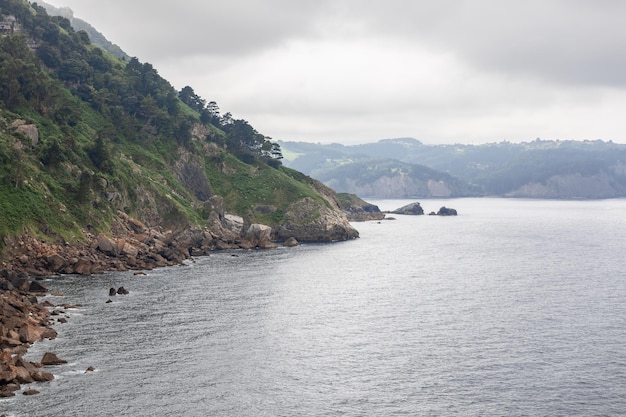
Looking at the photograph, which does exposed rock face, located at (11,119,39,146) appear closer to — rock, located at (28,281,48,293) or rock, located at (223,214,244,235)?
rock, located at (28,281,48,293)

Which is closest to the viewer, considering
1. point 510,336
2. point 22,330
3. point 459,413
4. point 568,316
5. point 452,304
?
point 459,413

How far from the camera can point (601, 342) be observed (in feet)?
254

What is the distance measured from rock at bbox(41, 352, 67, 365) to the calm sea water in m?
2.04

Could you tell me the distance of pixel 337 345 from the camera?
78.4 metres

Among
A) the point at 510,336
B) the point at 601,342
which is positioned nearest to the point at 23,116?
the point at 510,336

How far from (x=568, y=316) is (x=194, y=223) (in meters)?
107

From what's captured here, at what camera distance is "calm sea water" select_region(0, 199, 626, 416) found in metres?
57.8

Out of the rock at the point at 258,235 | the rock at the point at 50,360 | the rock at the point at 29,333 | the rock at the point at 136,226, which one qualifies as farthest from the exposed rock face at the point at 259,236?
the rock at the point at 50,360

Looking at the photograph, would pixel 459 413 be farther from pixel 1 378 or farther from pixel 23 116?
pixel 23 116

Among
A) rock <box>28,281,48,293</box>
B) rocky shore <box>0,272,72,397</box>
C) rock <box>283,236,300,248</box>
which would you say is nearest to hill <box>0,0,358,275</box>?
rock <box>28,281,48,293</box>

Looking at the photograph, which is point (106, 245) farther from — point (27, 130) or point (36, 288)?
point (27, 130)

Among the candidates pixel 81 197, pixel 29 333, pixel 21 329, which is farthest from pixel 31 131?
pixel 29 333

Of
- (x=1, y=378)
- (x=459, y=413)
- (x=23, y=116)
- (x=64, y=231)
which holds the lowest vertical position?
(x=459, y=413)

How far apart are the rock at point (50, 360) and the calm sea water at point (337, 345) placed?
2.04 m
